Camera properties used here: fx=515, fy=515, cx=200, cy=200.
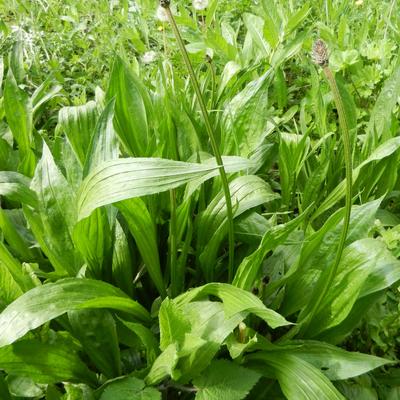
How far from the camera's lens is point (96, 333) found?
1.17 m

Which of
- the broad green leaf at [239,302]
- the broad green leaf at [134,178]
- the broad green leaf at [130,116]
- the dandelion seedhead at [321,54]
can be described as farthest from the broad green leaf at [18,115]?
the dandelion seedhead at [321,54]

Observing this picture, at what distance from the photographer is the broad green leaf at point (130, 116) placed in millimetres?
1557

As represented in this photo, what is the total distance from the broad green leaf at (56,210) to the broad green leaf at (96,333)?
0.18 m

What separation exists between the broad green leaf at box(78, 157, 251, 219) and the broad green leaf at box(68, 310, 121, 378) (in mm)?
263

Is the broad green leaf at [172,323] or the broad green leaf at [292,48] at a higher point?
the broad green leaf at [292,48]

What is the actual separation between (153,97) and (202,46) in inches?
31.7

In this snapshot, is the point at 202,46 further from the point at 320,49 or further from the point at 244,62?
the point at 320,49

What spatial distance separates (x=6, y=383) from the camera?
1154 millimetres

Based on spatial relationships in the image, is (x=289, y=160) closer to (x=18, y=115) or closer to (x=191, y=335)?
(x=191, y=335)

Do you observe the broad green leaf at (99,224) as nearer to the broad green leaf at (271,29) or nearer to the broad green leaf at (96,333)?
the broad green leaf at (96,333)

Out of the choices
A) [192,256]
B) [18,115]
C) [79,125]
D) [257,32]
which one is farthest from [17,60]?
[192,256]

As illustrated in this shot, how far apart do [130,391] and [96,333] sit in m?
0.18

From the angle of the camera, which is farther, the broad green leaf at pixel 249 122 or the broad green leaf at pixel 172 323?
the broad green leaf at pixel 249 122

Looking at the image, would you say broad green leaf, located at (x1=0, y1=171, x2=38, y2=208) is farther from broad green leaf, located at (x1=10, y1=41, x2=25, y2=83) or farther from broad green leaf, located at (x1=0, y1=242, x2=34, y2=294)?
broad green leaf, located at (x1=10, y1=41, x2=25, y2=83)
